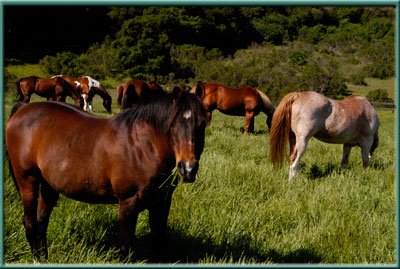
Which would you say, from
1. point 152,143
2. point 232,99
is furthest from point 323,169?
point 232,99

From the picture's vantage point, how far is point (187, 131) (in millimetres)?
1719

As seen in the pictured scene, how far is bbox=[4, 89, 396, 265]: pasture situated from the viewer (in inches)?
93.2

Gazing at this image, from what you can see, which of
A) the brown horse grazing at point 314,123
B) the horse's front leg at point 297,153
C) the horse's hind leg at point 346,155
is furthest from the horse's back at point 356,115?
the horse's front leg at point 297,153

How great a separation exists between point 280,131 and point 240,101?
513 cm

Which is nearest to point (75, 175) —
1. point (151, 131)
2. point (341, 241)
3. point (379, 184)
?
point (151, 131)

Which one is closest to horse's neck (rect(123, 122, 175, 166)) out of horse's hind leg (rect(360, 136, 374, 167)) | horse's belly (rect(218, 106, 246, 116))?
horse's hind leg (rect(360, 136, 374, 167))

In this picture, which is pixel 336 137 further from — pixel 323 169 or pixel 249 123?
pixel 249 123

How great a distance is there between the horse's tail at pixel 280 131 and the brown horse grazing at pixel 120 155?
3090 millimetres

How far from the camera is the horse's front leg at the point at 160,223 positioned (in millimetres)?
2179

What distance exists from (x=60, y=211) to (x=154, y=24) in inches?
568

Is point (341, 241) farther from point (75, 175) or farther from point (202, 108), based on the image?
point (75, 175)

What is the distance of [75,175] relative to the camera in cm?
203

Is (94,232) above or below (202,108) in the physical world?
below

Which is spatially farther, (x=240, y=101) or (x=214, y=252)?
(x=240, y=101)
